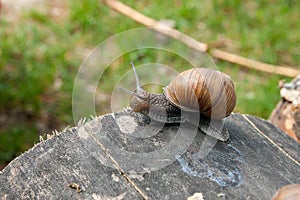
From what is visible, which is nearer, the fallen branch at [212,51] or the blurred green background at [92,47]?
the blurred green background at [92,47]

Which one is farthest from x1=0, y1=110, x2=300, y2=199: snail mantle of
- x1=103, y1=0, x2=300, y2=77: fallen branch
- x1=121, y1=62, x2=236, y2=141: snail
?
x1=103, y1=0, x2=300, y2=77: fallen branch

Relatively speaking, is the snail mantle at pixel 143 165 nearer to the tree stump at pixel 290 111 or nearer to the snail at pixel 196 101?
the snail at pixel 196 101

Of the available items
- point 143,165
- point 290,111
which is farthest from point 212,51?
point 143,165

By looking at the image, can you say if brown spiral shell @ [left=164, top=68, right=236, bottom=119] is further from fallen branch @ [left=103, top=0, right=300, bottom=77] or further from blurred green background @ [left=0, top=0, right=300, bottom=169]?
fallen branch @ [left=103, top=0, right=300, bottom=77]

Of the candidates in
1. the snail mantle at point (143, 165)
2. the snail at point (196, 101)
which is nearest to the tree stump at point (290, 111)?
the snail mantle at point (143, 165)

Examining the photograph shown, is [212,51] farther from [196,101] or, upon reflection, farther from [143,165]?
[143,165]

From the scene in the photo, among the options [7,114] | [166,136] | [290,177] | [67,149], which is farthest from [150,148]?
[7,114]

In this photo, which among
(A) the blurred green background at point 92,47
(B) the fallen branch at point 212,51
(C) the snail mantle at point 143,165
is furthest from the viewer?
(B) the fallen branch at point 212,51
